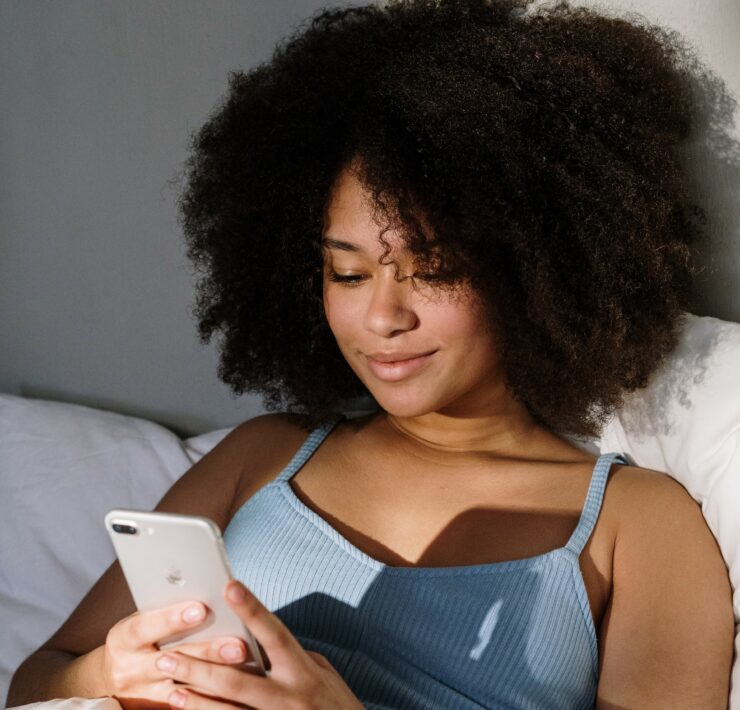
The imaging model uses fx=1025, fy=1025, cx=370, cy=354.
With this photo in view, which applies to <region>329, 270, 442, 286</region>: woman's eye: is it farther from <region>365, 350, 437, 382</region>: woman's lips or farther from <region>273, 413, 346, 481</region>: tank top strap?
<region>273, 413, 346, 481</region>: tank top strap

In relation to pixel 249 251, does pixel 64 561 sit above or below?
below

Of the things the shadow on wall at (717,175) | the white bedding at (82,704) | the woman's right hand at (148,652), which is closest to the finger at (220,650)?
the woman's right hand at (148,652)

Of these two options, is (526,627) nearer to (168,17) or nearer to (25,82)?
(168,17)

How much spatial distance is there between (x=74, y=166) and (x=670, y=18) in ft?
3.41

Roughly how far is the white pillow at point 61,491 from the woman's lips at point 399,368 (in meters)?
0.61

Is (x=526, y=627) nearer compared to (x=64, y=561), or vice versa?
(x=526, y=627)

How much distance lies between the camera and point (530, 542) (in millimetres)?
1243

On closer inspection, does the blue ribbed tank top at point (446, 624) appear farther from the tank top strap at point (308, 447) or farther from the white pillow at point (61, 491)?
the white pillow at point (61, 491)

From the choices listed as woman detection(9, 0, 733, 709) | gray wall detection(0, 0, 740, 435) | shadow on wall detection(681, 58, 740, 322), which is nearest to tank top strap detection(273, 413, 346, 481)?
woman detection(9, 0, 733, 709)

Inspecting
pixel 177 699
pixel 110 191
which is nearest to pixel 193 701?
pixel 177 699

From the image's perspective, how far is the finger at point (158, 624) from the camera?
3.06 feet

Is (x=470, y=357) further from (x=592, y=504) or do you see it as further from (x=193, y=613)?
(x=193, y=613)

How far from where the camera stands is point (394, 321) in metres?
1.15

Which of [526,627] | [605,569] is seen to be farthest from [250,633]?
[605,569]
